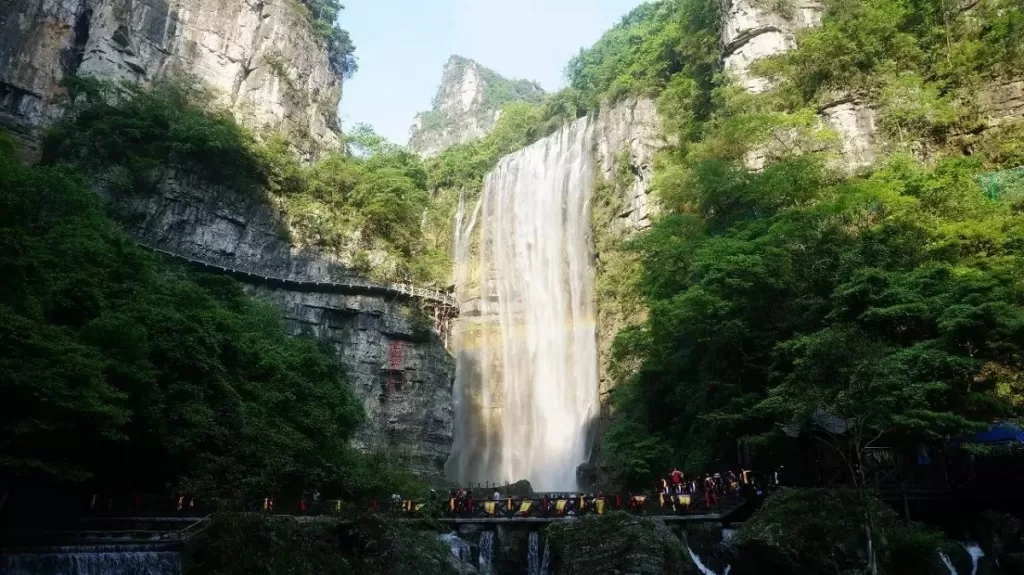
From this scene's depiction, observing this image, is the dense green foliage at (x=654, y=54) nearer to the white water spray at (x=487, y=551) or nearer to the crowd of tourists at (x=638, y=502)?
the crowd of tourists at (x=638, y=502)

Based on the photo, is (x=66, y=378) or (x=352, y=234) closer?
(x=66, y=378)

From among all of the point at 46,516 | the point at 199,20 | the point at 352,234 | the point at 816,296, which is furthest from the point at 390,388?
the point at 199,20

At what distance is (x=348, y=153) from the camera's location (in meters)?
44.2

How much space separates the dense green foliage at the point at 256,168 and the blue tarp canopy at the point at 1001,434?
26.0 meters

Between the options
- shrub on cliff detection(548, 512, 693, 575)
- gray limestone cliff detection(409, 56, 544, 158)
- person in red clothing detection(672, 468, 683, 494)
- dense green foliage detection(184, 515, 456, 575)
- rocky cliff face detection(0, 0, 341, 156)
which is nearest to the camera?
dense green foliage detection(184, 515, 456, 575)

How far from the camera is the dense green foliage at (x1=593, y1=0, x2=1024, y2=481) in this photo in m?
14.9

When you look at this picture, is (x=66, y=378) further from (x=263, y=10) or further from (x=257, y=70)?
(x=263, y=10)

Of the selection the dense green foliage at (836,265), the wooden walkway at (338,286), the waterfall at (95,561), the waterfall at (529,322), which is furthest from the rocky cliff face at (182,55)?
the waterfall at (95,561)

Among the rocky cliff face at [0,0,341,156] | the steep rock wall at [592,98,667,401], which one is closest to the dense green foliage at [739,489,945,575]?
the steep rock wall at [592,98,667,401]

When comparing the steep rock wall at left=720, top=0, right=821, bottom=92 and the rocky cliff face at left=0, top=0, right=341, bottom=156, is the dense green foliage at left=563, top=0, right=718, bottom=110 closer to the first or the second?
the steep rock wall at left=720, top=0, right=821, bottom=92

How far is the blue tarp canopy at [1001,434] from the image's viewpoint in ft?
48.2

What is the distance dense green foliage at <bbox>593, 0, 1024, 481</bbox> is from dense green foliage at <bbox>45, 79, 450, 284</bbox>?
12.8m

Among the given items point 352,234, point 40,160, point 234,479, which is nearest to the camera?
point 234,479

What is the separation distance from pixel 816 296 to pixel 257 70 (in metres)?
34.9
